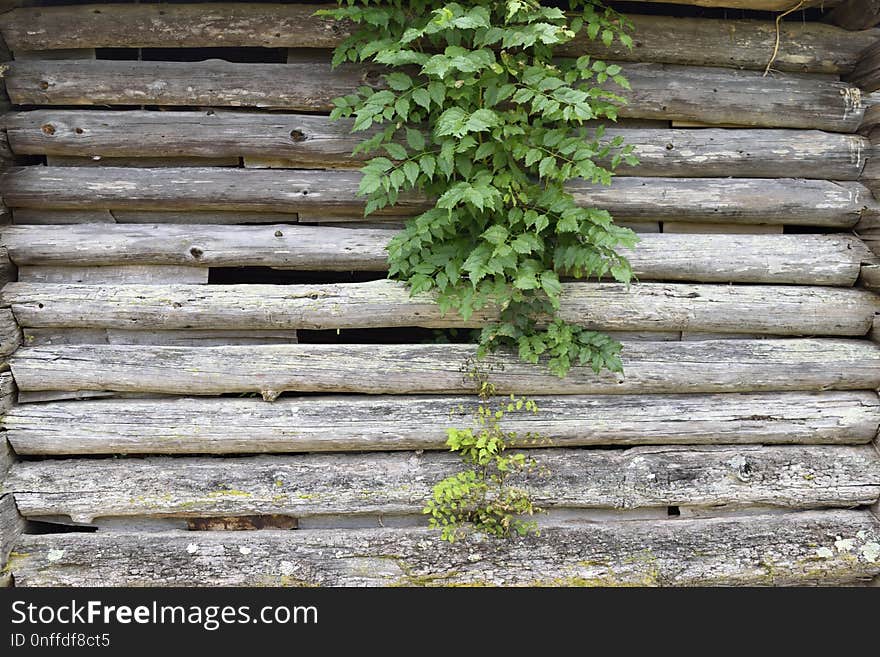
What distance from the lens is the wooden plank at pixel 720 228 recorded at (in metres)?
3.61

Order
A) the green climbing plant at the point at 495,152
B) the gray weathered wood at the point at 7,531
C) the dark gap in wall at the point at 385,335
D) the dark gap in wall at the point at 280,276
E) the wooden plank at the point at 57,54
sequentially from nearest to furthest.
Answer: the green climbing plant at the point at 495,152
the gray weathered wood at the point at 7,531
the wooden plank at the point at 57,54
the dark gap in wall at the point at 385,335
the dark gap in wall at the point at 280,276

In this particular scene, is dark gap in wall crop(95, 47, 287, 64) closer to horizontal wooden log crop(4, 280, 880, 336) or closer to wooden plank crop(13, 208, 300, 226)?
wooden plank crop(13, 208, 300, 226)

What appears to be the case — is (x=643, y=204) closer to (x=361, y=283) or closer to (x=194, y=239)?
(x=361, y=283)

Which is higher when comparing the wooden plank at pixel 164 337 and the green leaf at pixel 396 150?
the green leaf at pixel 396 150

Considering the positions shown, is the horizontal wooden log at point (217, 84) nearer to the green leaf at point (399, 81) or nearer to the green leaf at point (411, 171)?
the green leaf at point (399, 81)

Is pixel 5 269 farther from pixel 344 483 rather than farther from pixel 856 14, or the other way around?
pixel 856 14

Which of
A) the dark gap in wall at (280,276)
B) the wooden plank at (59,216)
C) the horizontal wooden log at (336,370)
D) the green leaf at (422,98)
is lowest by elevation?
the horizontal wooden log at (336,370)

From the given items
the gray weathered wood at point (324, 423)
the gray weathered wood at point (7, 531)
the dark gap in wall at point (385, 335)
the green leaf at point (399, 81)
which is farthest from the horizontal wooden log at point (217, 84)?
the gray weathered wood at point (7, 531)

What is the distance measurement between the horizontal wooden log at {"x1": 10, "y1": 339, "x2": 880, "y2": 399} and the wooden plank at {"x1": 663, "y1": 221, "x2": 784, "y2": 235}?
65 centimetres

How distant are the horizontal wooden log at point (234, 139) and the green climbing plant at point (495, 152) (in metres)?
0.19

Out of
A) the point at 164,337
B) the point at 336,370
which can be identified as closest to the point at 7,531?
the point at 164,337

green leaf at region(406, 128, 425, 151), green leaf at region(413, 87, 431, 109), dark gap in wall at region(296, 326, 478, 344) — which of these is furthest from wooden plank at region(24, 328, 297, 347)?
green leaf at region(413, 87, 431, 109)

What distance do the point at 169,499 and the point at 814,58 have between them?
426cm

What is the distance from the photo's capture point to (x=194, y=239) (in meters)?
3.46
